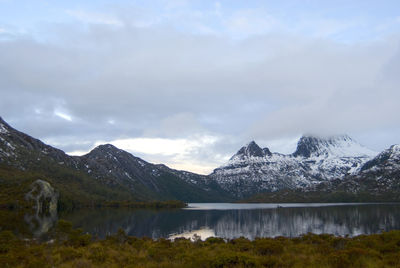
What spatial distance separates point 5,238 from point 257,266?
3314 centimetres

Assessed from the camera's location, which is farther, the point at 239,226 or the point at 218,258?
the point at 239,226

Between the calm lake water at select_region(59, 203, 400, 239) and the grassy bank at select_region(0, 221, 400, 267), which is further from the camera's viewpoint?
the calm lake water at select_region(59, 203, 400, 239)

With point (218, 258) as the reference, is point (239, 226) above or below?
below

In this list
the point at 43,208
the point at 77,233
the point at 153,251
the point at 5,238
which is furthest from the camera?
the point at 43,208

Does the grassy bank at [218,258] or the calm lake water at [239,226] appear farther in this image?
the calm lake water at [239,226]

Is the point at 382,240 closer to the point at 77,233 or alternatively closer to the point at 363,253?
the point at 363,253

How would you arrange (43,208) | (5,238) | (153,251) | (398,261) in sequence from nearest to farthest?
(398,261) → (153,251) → (5,238) → (43,208)

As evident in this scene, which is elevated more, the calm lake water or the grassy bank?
the grassy bank

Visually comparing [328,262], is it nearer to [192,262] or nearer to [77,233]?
[192,262]

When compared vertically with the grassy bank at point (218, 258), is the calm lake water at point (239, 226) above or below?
below

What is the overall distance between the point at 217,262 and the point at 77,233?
26.6 m

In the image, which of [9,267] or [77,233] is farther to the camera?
[77,233]

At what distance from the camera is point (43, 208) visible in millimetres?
185125

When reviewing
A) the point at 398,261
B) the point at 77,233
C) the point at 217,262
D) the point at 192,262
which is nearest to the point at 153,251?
the point at 192,262
